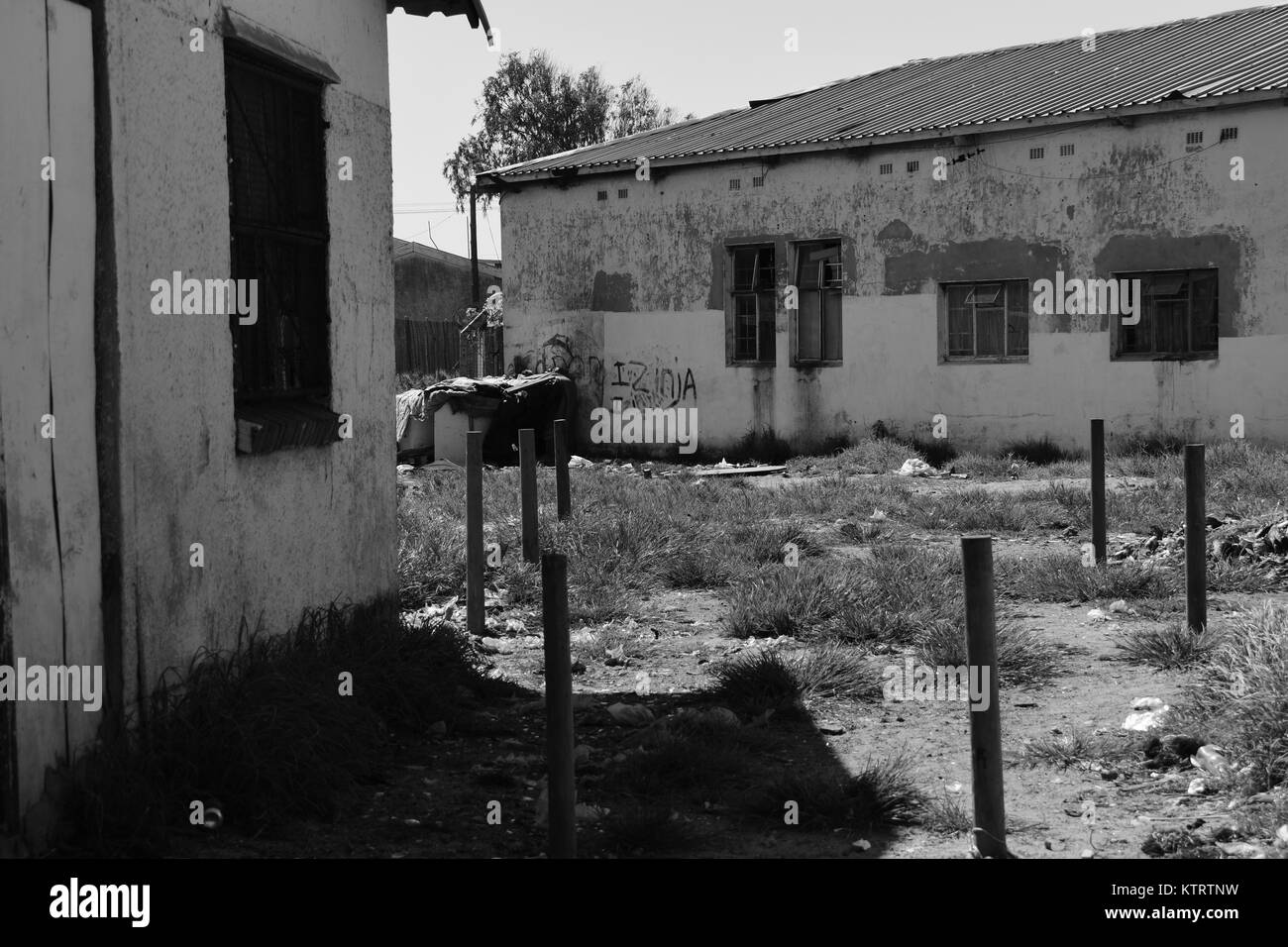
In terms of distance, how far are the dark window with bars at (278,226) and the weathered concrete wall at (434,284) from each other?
31146 mm

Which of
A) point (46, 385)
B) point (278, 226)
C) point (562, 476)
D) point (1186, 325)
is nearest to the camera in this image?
point (46, 385)

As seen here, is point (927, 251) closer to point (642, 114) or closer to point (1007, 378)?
point (1007, 378)

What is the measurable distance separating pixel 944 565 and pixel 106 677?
5576 mm

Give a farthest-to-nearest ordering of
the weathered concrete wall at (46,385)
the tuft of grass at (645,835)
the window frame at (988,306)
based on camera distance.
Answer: the window frame at (988,306)
the tuft of grass at (645,835)
the weathered concrete wall at (46,385)

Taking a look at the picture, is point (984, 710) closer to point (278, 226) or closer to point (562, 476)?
point (278, 226)

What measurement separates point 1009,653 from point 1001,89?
13685 millimetres

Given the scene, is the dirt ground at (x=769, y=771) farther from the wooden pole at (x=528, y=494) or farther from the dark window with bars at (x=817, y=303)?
the dark window with bars at (x=817, y=303)

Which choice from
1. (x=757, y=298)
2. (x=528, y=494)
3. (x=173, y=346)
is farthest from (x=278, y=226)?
(x=757, y=298)

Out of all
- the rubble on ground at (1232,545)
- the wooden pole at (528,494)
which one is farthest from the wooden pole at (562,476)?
the rubble on ground at (1232,545)

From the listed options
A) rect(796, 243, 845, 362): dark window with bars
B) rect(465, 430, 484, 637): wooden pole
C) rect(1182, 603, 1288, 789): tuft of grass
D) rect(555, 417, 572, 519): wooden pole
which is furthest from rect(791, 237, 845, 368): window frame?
rect(1182, 603, 1288, 789): tuft of grass

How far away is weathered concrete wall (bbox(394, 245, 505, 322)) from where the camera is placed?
A: 38.3 metres

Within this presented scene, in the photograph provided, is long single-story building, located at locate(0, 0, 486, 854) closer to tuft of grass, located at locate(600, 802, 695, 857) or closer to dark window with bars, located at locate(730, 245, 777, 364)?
tuft of grass, located at locate(600, 802, 695, 857)

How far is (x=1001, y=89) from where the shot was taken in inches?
721

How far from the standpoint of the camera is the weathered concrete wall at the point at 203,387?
4523 mm
